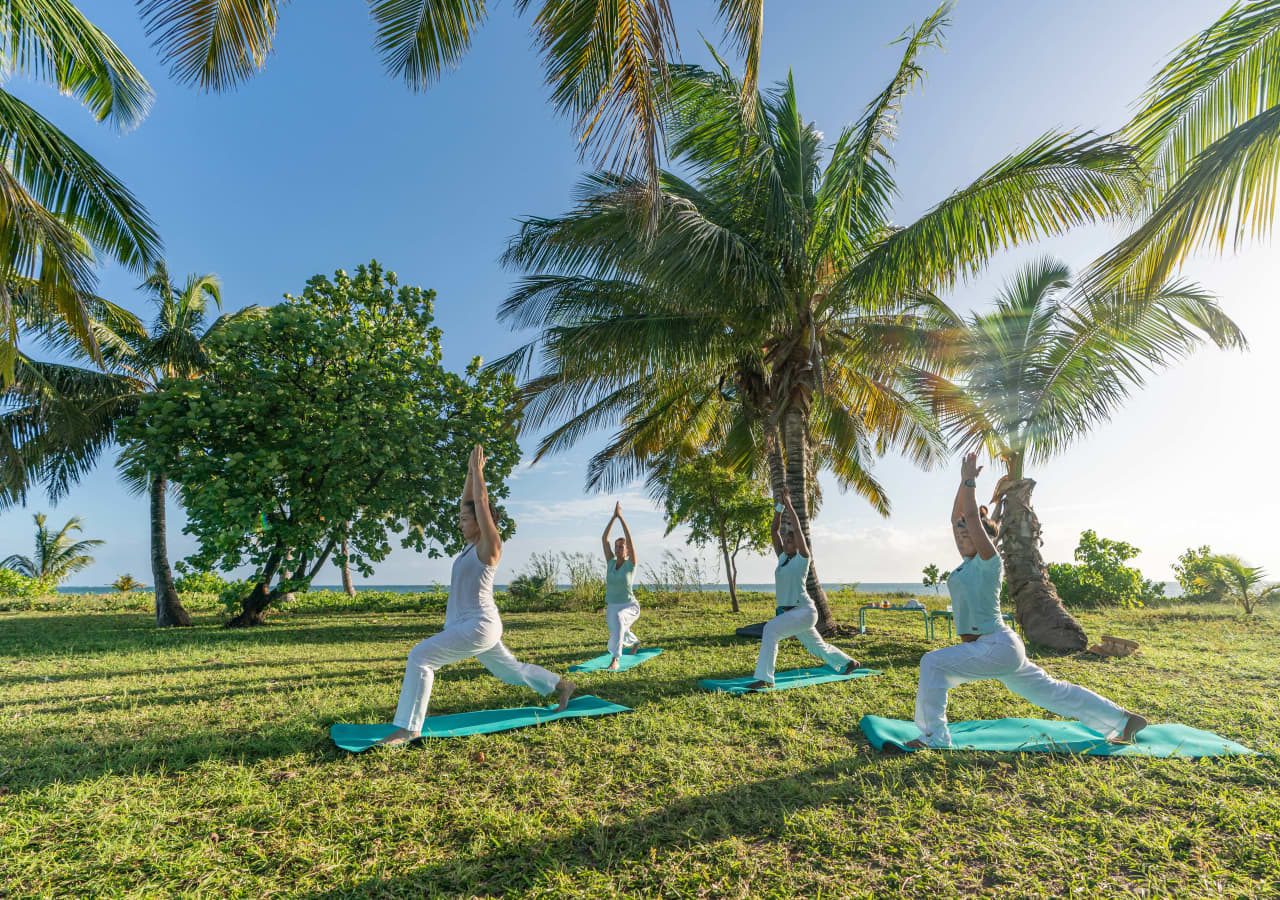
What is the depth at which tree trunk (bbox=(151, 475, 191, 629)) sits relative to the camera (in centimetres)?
1224

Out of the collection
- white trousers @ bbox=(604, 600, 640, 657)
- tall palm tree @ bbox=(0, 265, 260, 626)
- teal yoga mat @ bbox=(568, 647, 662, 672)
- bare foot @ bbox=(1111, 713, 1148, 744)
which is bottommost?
teal yoga mat @ bbox=(568, 647, 662, 672)

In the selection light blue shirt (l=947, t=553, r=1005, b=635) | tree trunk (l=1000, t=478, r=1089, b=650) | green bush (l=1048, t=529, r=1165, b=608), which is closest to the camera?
light blue shirt (l=947, t=553, r=1005, b=635)

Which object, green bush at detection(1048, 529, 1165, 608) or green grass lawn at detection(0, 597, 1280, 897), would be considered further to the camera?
green bush at detection(1048, 529, 1165, 608)

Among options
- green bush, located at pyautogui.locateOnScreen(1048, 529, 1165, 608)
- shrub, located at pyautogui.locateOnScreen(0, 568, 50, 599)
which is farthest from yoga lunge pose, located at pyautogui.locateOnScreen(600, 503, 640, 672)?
shrub, located at pyautogui.locateOnScreen(0, 568, 50, 599)

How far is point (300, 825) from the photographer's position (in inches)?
126

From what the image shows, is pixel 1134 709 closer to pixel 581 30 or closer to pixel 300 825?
pixel 300 825

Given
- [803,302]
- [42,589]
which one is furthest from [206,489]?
[42,589]

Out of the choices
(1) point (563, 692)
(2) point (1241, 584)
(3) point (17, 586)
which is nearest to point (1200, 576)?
(2) point (1241, 584)

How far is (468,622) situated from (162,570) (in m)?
12.0

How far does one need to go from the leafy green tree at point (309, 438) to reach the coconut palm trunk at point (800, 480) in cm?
616

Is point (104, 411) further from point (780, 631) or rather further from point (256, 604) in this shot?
point (780, 631)

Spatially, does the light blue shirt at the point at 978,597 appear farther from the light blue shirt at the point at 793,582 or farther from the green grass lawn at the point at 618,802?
the light blue shirt at the point at 793,582

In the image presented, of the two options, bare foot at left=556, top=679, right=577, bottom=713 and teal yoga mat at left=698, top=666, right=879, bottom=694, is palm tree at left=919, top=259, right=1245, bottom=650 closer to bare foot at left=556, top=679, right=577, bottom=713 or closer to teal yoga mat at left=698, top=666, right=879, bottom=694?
teal yoga mat at left=698, top=666, right=879, bottom=694

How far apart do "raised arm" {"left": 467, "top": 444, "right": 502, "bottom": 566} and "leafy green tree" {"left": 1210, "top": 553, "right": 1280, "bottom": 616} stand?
630 inches
